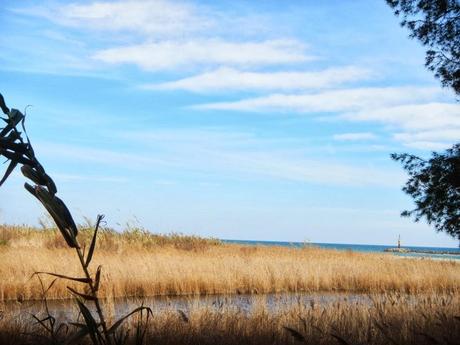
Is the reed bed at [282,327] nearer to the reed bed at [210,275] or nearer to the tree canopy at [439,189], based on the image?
the tree canopy at [439,189]

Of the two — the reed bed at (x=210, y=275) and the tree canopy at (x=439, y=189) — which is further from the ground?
the tree canopy at (x=439, y=189)

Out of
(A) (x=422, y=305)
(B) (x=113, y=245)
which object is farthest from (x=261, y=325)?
(B) (x=113, y=245)

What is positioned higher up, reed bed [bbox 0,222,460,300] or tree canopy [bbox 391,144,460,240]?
tree canopy [bbox 391,144,460,240]

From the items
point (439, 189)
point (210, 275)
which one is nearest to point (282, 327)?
point (439, 189)

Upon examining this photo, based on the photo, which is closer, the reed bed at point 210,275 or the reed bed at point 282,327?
the reed bed at point 282,327

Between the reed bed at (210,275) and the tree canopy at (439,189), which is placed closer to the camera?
the tree canopy at (439,189)

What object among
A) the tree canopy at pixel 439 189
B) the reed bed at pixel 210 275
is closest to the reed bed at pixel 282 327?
the tree canopy at pixel 439 189

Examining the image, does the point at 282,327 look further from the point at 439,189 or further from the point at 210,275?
the point at 210,275

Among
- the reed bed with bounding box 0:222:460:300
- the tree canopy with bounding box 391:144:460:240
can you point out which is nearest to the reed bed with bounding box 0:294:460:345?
the tree canopy with bounding box 391:144:460:240

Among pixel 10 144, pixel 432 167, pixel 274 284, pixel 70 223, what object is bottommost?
pixel 274 284

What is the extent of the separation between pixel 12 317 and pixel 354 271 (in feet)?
45.9

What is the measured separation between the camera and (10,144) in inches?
46.9

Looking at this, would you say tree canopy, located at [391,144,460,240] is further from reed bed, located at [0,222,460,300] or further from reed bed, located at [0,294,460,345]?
reed bed, located at [0,222,460,300]

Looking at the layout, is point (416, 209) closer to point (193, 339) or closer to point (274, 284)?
point (193, 339)
